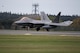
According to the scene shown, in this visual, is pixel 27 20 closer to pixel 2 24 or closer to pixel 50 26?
pixel 50 26

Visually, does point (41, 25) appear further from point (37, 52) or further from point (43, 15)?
point (37, 52)

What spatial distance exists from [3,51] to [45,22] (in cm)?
6410

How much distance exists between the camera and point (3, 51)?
20.3 meters

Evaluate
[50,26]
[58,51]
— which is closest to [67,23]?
[50,26]

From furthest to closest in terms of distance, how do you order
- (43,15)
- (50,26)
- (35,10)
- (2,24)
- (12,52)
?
(35,10) < (2,24) < (43,15) < (50,26) < (12,52)

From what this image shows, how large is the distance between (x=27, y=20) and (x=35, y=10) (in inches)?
3671

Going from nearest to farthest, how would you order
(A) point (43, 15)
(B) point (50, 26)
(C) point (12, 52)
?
(C) point (12, 52)
(B) point (50, 26)
(A) point (43, 15)

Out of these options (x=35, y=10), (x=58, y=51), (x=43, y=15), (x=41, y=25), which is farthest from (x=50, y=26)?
(x=35, y=10)

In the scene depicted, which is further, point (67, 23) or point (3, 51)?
point (67, 23)

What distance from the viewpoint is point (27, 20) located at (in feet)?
267

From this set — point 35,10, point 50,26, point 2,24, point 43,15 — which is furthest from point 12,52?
point 35,10

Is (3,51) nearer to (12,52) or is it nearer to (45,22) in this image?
(12,52)

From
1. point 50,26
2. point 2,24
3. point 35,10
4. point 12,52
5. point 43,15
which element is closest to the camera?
point 12,52

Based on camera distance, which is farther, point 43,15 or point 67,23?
point 43,15
